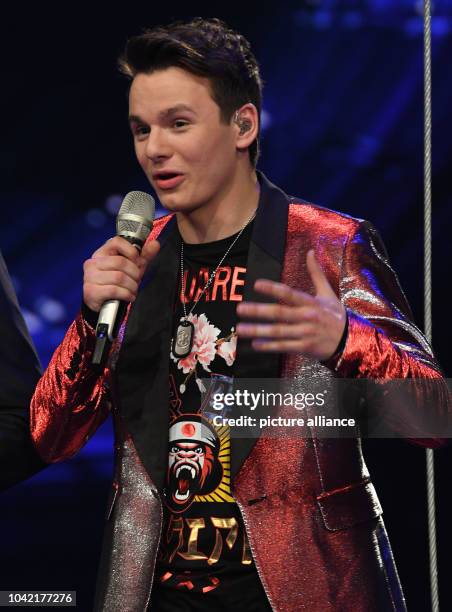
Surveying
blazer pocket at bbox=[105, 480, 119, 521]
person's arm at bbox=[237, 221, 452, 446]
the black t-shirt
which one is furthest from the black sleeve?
person's arm at bbox=[237, 221, 452, 446]

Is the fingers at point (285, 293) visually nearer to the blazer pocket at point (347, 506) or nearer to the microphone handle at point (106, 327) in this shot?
→ the microphone handle at point (106, 327)

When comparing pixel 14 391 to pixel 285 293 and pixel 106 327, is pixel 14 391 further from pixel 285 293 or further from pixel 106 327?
pixel 285 293

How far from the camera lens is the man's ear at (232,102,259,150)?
64.6 inches

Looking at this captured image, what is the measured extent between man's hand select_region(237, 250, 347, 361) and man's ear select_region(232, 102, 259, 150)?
0.46 metres

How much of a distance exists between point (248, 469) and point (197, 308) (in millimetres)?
294

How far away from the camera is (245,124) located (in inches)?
65.2

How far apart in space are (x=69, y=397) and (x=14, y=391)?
13cm

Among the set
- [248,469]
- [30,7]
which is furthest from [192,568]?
[30,7]

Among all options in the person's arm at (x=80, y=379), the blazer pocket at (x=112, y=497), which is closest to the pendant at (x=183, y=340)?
the person's arm at (x=80, y=379)

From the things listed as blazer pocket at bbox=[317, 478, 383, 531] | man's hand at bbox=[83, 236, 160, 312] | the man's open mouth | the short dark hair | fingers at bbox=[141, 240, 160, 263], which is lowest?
blazer pocket at bbox=[317, 478, 383, 531]

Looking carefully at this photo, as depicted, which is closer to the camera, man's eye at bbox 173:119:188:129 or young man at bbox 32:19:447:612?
young man at bbox 32:19:447:612

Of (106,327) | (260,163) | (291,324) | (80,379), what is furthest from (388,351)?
(260,163)

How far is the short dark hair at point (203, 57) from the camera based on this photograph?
1.57 metres

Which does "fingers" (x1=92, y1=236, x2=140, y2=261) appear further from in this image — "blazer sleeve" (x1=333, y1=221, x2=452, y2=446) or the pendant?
"blazer sleeve" (x1=333, y1=221, x2=452, y2=446)
